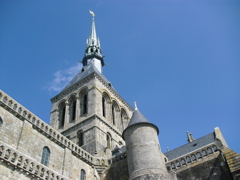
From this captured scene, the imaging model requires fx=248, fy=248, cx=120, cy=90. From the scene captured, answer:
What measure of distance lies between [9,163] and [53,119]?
17.0 m

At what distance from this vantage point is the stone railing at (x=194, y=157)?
1481 cm

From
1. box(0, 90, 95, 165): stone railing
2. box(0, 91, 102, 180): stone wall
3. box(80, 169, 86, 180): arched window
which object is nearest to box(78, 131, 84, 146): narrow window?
box(0, 90, 95, 165): stone railing

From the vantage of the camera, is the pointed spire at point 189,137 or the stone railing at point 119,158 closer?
the stone railing at point 119,158

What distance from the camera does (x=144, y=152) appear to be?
15648 millimetres

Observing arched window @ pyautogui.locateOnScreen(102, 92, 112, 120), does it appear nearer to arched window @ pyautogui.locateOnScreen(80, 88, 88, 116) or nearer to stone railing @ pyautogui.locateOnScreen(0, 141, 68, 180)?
arched window @ pyautogui.locateOnScreen(80, 88, 88, 116)

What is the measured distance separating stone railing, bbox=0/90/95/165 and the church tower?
3245mm

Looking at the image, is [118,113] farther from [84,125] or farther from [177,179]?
[177,179]

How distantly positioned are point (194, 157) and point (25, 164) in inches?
383

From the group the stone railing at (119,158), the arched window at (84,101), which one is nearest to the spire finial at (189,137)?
the stone railing at (119,158)

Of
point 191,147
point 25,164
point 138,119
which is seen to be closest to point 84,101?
point 138,119

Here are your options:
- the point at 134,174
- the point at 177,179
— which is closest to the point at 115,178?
the point at 134,174

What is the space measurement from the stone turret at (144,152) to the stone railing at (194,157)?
0.64m

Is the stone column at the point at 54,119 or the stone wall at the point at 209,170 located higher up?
the stone column at the point at 54,119

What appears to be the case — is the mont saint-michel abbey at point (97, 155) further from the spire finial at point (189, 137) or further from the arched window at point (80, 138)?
the spire finial at point (189, 137)
